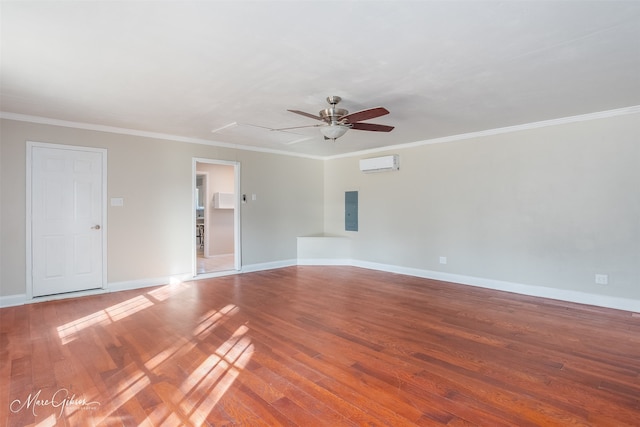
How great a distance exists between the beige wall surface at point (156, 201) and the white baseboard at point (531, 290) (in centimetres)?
245

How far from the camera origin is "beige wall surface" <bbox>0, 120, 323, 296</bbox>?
4.30 m

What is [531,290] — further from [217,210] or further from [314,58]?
[217,210]

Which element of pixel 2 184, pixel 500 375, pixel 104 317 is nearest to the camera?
pixel 500 375

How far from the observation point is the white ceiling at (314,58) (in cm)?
207

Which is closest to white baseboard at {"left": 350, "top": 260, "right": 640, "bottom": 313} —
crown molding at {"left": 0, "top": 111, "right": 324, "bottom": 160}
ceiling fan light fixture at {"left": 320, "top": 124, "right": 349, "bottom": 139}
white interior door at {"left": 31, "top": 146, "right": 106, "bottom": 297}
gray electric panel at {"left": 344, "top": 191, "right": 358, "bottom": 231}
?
gray electric panel at {"left": 344, "top": 191, "right": 358, "bottom": 231}

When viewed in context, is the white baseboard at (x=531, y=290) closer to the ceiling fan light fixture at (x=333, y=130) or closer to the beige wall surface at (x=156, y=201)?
the beige wall surface at (x=156, y=201)

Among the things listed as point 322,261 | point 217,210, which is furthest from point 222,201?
point 322,261

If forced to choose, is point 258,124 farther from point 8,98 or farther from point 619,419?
point 619,419

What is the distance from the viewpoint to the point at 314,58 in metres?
2.66

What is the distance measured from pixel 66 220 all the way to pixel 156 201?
1.19 meters

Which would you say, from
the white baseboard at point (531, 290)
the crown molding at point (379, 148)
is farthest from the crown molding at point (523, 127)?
the white baseboard at point (531, 290)

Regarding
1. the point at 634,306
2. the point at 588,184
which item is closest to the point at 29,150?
the point at 588,184

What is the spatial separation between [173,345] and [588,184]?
5160 mm

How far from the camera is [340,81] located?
3.12 m
